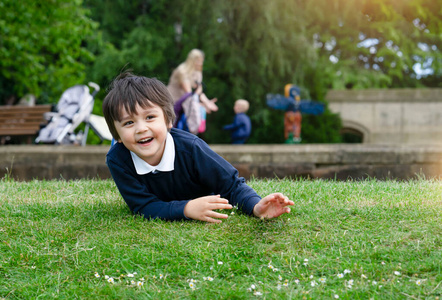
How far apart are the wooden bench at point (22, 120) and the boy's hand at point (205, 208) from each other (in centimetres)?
776

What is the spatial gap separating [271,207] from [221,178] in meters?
0.46

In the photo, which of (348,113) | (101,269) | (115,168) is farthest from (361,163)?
(348,113)

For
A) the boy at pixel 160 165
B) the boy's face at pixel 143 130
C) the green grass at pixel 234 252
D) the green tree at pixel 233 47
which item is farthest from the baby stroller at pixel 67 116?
the boy's face at pixel 143 130

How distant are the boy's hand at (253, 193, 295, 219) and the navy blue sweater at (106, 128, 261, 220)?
0.11m

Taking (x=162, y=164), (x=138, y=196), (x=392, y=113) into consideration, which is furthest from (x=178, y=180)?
(x=392, y=113)

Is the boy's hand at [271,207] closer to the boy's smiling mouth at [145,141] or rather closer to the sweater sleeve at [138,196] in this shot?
the sweater sleeve at [138,196]

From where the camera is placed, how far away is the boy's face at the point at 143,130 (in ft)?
9.57

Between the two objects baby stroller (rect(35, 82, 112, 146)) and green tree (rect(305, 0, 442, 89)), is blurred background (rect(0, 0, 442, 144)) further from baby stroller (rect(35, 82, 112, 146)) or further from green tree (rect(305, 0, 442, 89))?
baby stroller (rect(35, 82, 112, 146))

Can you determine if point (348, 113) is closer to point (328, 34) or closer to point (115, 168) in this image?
point (328, 34)

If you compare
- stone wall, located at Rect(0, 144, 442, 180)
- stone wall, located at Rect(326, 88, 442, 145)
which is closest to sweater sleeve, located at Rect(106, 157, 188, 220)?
stone wall, located at Rect(0, 144, 442, 180)

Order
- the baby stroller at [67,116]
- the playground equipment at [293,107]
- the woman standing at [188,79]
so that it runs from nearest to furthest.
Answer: the woman standing at [188,79], the baby stroller at [67,116], the playground equipment at [293,107]

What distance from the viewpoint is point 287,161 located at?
713 cm

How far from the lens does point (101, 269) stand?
240 cm

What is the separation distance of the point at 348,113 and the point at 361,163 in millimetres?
11931
